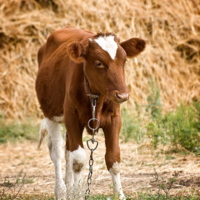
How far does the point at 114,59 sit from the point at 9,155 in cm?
409

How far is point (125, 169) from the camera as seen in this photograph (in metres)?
5.73

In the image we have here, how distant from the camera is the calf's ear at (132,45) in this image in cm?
391

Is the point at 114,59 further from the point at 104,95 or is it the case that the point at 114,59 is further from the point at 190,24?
the point at 190,24

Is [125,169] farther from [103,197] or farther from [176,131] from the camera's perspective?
[103,197]

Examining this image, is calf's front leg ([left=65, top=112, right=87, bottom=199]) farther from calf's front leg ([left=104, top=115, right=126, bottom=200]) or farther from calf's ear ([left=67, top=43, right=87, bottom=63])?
calf's ear ([left=67, top=43, right=87, bottom=63])

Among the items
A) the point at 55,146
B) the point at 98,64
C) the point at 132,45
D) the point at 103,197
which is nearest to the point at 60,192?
the point at 55,146

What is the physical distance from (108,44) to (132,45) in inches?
15.4

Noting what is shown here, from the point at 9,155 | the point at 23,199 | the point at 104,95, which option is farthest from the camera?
the point at 9,155

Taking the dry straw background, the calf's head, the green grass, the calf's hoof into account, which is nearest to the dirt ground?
the green grass

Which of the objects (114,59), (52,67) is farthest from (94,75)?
(52,67)

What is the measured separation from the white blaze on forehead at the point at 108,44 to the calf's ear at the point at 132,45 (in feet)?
0.84

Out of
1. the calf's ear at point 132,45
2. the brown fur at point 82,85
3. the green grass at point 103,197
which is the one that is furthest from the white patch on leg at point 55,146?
the calf's ear at point 132,45

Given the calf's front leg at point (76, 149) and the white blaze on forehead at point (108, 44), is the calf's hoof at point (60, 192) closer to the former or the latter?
the calf's front leg at point (76, 149)

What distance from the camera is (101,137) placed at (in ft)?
26.5
